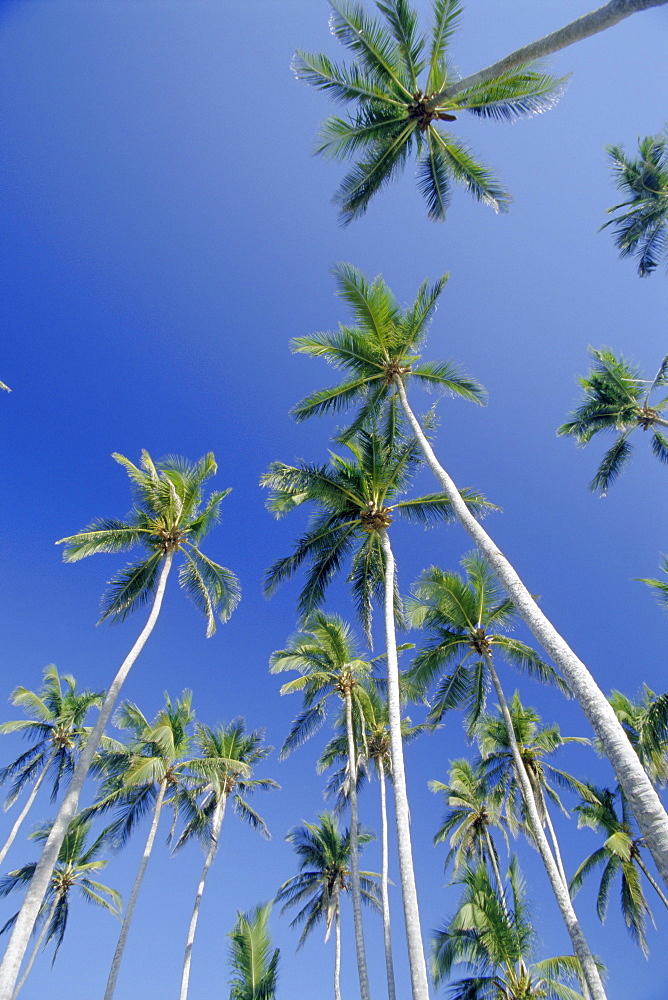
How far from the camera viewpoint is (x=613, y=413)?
1997 cm

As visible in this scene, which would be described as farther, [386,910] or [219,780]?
[219,780]

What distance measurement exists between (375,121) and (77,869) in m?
29.4

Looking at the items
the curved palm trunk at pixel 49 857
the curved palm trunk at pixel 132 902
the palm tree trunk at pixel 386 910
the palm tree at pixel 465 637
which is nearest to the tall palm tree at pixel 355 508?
the palm tree at pixel 465 637

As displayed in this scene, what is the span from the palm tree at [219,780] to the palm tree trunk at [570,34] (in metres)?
21.2

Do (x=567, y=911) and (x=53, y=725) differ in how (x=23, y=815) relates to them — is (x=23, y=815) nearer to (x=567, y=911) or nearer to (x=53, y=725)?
(x=53, y=725)

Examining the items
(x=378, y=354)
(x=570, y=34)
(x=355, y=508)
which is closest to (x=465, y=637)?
(x=355, y=508)

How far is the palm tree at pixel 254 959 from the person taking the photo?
14.6m

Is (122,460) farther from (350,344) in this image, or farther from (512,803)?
(512,803)

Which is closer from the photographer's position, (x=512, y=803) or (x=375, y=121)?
(x=375, y=121)

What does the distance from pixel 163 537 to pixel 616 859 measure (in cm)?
2063

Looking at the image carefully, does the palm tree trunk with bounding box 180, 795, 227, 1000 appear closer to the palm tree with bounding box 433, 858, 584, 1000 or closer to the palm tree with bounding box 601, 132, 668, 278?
the palm tree with bounding box 433, 858, 584, 1000

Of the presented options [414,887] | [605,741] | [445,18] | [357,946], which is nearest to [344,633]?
[357,946]

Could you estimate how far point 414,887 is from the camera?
29.3 ft

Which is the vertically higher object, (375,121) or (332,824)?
(375,121)
